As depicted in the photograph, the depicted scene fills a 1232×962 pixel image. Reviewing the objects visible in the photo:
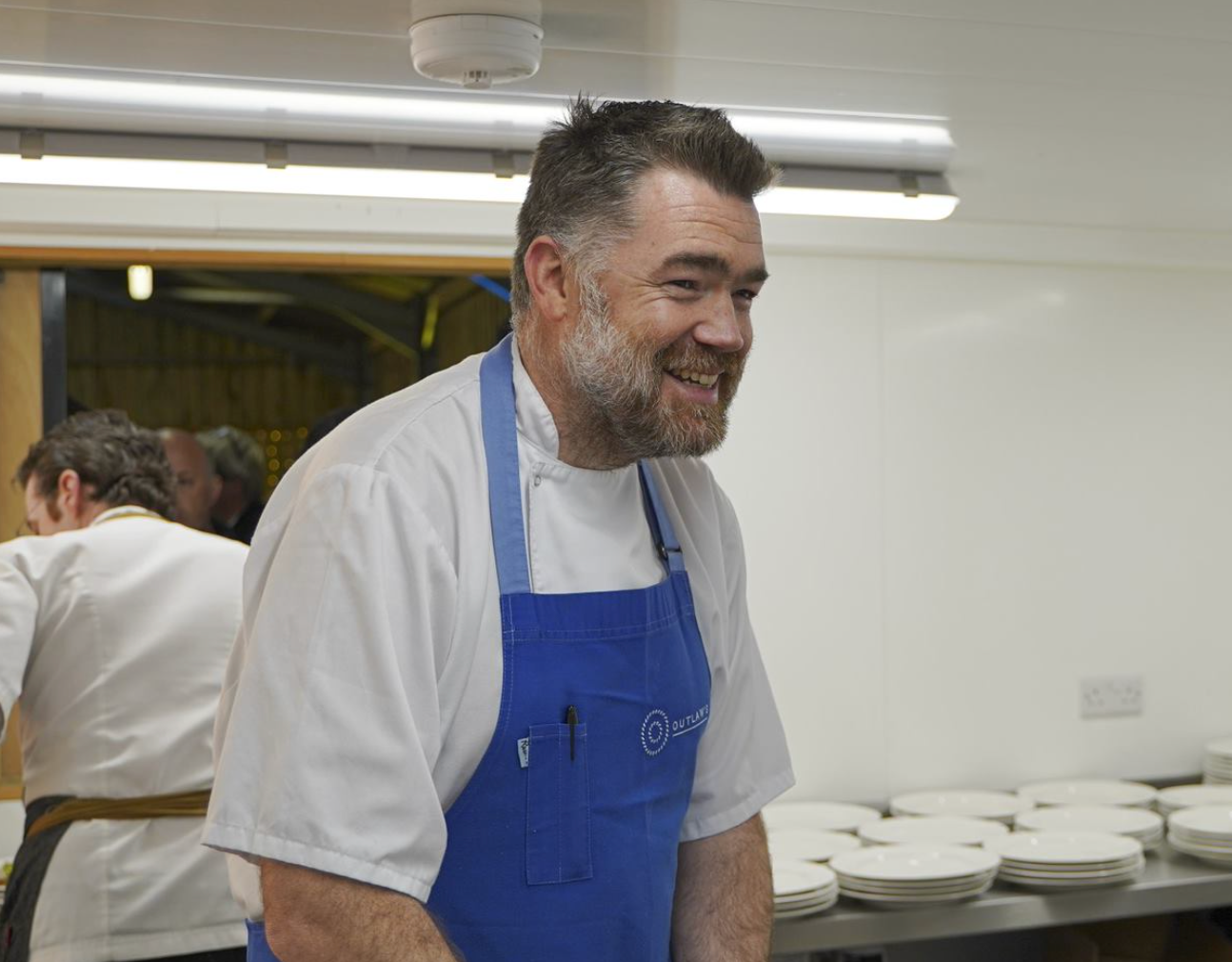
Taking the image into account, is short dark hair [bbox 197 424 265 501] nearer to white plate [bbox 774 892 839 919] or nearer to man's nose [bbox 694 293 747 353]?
white plate [bbox 774 892 839 919]

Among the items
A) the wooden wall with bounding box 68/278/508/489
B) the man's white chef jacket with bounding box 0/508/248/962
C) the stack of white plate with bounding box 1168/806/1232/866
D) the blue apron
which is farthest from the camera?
the wooden wall with bounding box 68/278/508/489

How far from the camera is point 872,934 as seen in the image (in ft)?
9.49

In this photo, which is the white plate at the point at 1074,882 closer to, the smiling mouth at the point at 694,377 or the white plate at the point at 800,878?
the white plate at the point at 800,878

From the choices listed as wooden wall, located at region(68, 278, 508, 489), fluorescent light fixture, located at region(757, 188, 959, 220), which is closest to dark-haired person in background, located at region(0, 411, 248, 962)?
fluorescent light fixture, located at region(757, 188, 959, 220)

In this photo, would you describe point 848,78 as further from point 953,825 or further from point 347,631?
point 953,825

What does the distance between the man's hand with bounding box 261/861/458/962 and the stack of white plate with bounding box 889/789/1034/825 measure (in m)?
2.29

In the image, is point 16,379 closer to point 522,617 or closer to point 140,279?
point 140,279

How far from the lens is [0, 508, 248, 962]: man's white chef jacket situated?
2438 mm

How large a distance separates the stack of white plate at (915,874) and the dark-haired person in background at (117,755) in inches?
47.6

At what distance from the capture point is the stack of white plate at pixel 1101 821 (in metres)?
3.22

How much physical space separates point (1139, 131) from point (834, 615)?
1.42 meters

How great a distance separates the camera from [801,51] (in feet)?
6.41

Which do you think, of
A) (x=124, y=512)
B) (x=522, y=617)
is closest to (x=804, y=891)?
(x=124, y=512)

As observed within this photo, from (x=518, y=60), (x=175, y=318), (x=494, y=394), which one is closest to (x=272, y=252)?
(x=518, y=60)
